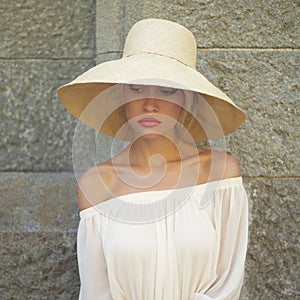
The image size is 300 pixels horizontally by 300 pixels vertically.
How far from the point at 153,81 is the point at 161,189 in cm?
44

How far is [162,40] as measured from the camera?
8.10 ft

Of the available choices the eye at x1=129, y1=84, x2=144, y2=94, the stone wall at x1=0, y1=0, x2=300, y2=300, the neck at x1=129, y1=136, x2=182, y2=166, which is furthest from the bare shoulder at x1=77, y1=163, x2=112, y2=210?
the stone wall at x1=0, y1=0, x2=300, y2=300

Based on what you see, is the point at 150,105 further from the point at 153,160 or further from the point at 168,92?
the point at 153,160

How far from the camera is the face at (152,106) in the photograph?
2.44m

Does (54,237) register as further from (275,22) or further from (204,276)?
(275,22)

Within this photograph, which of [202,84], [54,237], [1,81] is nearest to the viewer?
[202,84]

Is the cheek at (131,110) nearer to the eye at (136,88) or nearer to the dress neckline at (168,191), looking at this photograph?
the eye at (136,88)

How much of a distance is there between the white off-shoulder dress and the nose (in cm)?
33

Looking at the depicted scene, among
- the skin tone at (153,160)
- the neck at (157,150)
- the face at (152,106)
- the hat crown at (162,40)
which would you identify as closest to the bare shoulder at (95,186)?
the skin tone at (153,160)

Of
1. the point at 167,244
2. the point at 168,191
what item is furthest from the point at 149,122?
the point at 167,244

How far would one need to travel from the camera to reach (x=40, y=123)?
353cm

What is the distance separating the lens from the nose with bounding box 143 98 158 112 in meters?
2.43

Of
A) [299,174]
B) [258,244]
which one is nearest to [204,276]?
[258,244]

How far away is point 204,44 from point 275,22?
1.17 feet
